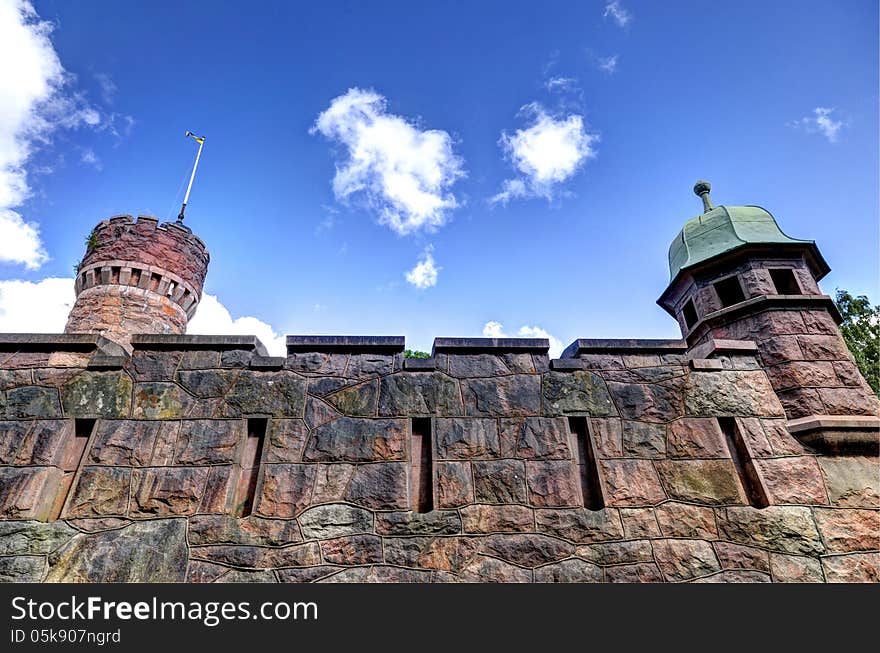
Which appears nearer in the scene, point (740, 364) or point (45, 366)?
point (45, 366)

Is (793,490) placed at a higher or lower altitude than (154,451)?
lower

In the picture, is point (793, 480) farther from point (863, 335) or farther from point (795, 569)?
point (863, 335)

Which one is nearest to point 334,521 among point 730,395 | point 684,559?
point 684,559

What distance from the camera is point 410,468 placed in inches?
148

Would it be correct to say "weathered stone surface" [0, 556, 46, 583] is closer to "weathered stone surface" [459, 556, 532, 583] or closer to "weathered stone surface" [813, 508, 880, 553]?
"weathered stone surface" [459, 556, 532, 583]

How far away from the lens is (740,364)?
4.56 metres

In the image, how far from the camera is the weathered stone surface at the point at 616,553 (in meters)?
3.41

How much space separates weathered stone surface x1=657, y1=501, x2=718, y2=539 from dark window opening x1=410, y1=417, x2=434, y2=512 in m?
1.88

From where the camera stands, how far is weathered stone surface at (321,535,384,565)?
3.31m
